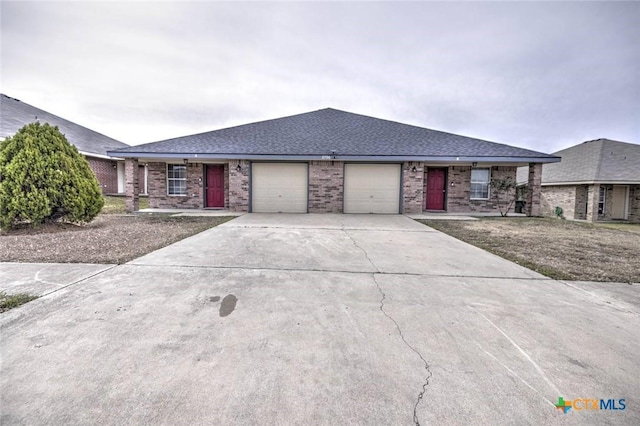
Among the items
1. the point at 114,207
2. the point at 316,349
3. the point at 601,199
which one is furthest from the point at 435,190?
the point at 114,207

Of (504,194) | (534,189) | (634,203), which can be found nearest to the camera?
(534,189)

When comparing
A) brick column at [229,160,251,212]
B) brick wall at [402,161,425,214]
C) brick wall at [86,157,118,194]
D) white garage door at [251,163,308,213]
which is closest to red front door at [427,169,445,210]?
brick wall at [402,161,425,214]

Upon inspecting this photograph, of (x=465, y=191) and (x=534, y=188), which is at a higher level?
(x=534, y=188)

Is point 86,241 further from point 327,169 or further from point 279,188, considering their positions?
point 327,169

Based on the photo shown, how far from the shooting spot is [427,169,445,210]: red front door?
1466 cm

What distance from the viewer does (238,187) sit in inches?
533

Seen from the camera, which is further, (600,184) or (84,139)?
(84,139)

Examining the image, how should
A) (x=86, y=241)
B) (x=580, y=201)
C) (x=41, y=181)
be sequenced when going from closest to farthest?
1. (x=86, y=241)
2. (x=41, y=181)
3. (x=580, y=201)

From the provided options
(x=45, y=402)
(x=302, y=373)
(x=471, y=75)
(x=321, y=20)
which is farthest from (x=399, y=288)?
(x=471, y=75)

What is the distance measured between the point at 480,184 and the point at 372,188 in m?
6.18

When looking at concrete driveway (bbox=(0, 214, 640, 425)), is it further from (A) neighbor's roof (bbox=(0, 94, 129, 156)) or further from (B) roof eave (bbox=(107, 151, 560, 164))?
(A) neighbor's roof (bbox=(0, 94, 129, 156))

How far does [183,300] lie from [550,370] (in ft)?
11.8

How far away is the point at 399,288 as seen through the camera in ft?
12.3

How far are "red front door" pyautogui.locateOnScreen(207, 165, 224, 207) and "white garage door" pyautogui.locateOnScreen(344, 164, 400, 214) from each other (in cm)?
679
